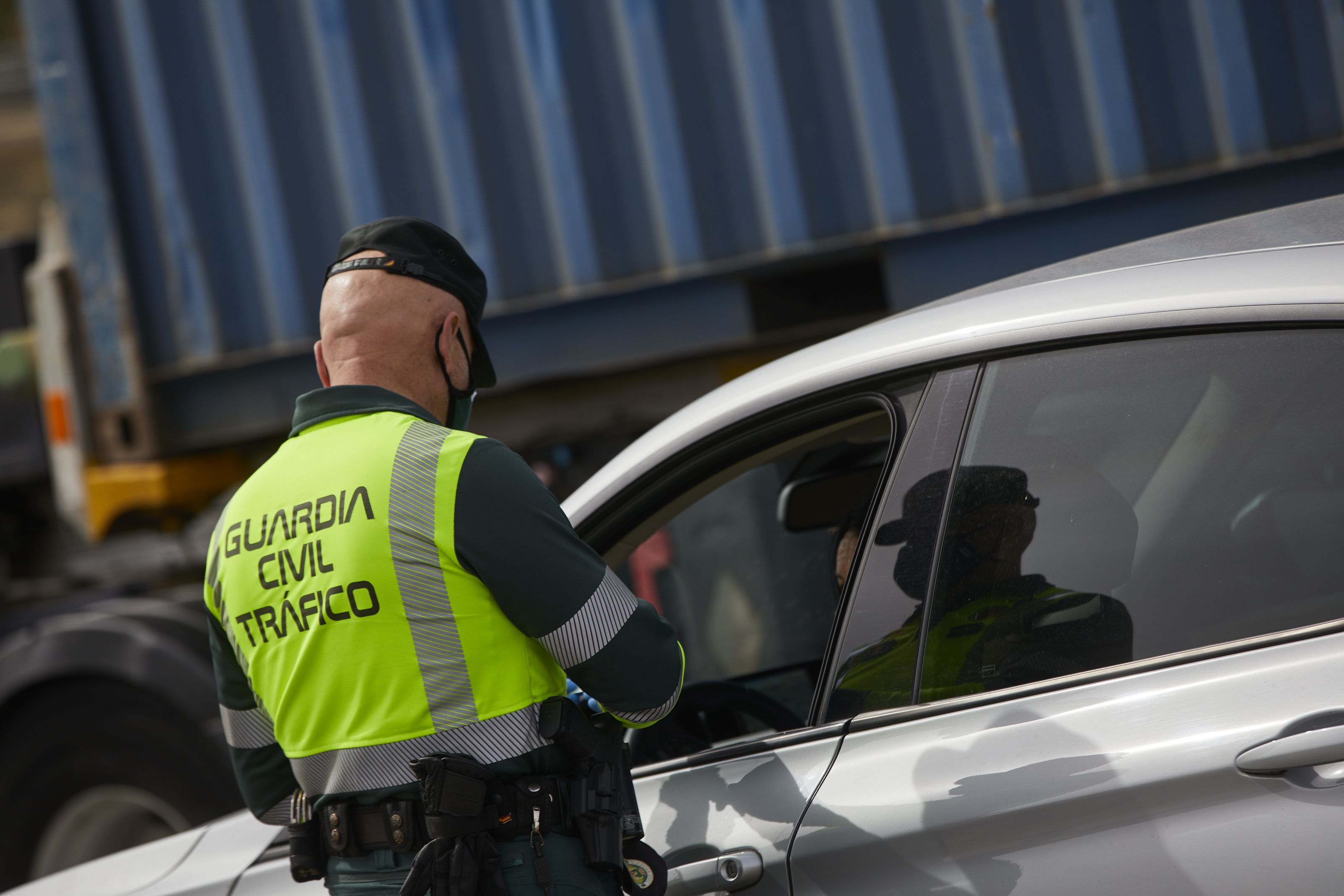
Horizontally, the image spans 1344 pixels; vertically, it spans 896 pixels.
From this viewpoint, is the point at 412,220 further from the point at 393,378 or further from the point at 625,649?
the point at 625,649

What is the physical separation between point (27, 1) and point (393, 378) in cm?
341

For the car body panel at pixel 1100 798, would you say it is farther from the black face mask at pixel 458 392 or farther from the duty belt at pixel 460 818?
the black face mask at pixel 458 392

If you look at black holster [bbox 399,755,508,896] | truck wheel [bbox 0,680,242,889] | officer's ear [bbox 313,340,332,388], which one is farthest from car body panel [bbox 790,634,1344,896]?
truck wheel [bbox 0,680,242,889]

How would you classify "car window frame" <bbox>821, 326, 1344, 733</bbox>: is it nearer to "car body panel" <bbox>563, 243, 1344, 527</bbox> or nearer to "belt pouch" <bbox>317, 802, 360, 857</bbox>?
"car body panel" <bbox>563, 243, 1344, 527</bbox>

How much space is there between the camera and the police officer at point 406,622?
142 cm

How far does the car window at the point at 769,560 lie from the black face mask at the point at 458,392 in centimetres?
35

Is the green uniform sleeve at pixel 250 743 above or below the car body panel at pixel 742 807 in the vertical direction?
above

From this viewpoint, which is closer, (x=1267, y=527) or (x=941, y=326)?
(x=1267, y=527)

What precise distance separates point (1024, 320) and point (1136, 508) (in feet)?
0.94

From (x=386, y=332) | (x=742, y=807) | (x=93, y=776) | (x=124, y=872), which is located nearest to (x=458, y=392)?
(x=386, y=332)

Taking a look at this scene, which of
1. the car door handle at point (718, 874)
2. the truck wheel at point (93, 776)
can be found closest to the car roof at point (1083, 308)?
the car door handle at point (718, 874)

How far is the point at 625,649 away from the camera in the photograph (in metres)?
1.45

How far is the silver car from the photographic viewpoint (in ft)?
4.23

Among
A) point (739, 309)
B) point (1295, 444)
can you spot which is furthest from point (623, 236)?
point (1295, 444)
